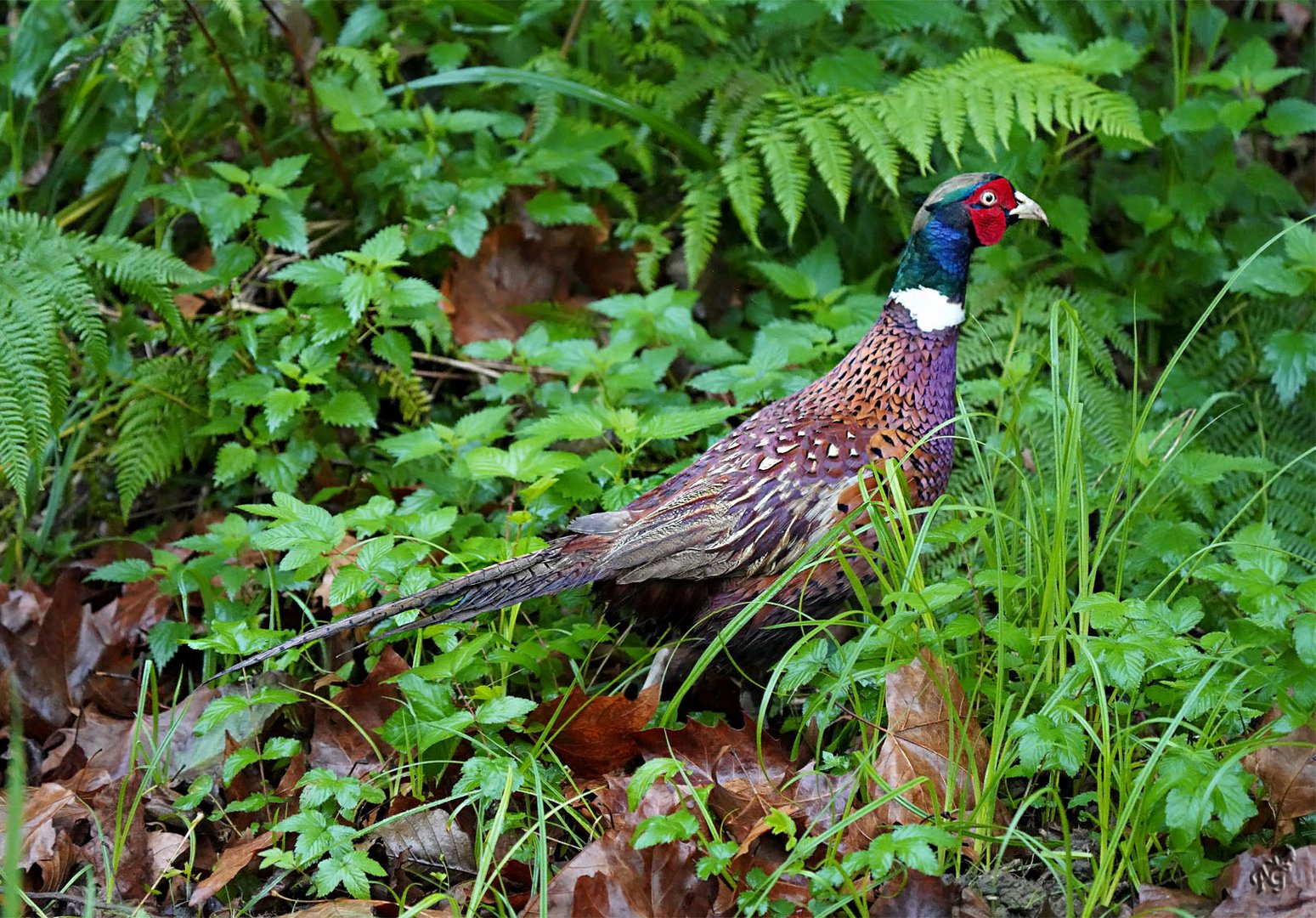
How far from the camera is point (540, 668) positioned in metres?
3.01

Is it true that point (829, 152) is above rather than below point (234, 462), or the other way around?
above

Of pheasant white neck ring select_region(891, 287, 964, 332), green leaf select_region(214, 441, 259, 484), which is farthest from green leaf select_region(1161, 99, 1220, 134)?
green leaf select_region(214, 441, 259, 484)

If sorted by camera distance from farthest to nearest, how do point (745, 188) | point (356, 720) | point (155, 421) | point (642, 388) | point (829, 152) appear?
1. point (745, 188)
2. point (829, 152)
3. point (155, 421)
4. point (642, 388)
5. point (356, 720)

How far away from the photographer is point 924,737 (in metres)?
2.51

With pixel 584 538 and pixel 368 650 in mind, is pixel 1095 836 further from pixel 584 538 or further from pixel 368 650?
pixel 368 650

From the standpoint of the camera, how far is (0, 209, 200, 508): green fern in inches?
125

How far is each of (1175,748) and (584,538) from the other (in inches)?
54.6

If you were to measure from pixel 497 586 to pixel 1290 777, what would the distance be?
168cm

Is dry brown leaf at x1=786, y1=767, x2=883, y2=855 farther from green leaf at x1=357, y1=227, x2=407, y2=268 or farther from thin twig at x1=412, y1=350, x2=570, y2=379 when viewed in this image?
green leaf at x1=357, y1=227, x2=407, y2=268

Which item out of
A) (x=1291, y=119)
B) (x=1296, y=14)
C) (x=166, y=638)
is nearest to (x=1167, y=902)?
(x=166, y=638)

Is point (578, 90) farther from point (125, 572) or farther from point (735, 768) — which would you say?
point (735, 768)

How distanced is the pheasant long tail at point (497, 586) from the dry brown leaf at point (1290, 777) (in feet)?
4.73

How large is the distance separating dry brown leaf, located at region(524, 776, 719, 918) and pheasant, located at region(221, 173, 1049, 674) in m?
0.64

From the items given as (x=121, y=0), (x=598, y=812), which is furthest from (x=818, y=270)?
(x=121, y=0)
